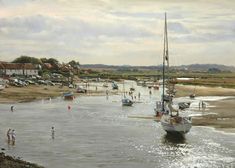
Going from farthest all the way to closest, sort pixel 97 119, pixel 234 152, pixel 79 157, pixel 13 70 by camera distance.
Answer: pixel 13 70
pixel 97 119
pixel 234 152
pixel 79 157

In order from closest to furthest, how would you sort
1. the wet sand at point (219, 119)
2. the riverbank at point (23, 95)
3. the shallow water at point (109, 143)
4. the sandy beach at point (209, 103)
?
the shallow water at point (109, 143) → the wet sand at point (219, 119) → the sandy beach at point (209, 103) → the riverbank at point (23, 95)

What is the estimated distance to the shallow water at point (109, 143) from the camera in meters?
43.0

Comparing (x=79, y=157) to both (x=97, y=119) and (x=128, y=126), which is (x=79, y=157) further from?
(x=97, y=119)

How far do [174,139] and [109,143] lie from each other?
8.15 m

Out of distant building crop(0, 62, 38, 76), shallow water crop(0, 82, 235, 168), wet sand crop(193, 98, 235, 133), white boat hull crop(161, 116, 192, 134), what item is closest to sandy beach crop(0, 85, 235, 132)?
wet sand crop(193, 98, 235, 133)

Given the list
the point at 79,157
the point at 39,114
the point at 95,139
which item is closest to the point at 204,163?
the point at 79,157

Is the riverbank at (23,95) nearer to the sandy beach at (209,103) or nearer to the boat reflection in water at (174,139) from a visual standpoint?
the sandy beach at (209,103)

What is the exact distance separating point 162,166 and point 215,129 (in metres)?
23.4

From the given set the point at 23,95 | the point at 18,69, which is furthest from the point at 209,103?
the point at 18,69

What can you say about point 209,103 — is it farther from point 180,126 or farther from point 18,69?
point 18,69

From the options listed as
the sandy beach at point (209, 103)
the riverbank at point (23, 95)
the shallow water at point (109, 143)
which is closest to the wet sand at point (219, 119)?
the sandy beach at point (209, 103)

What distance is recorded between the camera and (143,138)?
5606 cm

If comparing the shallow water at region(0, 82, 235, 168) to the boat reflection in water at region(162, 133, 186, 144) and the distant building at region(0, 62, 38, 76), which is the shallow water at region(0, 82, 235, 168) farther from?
the distant building at region(0, 62, 38, 76)

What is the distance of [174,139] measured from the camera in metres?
55.2
